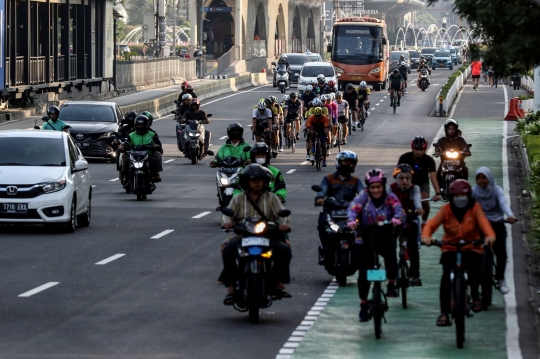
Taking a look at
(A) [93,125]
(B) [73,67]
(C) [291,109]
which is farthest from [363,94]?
(B) [73,67]

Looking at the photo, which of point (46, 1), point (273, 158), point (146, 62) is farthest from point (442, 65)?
point (273, 158)

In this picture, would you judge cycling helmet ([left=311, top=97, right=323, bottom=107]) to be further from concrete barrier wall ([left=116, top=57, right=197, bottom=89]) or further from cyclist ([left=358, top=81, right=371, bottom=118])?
concrete barrier wall ([left=116, top=57, right=197, bottom=89])

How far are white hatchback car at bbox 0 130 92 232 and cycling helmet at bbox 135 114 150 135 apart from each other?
3.77 m

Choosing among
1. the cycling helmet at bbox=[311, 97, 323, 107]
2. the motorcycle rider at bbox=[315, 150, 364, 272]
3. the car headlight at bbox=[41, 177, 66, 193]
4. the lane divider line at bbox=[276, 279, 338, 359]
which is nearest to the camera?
the lane divider line at bbox=[276, 279, 338, 359]

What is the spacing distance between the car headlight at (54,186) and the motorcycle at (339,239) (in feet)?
19.2

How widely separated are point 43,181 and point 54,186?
0.18 meters

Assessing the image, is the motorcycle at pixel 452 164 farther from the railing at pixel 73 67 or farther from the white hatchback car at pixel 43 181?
the railing at pixel 73 67

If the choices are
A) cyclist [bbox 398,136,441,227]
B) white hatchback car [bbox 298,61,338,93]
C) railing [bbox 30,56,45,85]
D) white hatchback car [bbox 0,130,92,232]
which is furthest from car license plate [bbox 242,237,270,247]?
white hatchback car [bbox 298,61,338,93]

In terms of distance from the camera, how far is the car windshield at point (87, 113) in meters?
34.7

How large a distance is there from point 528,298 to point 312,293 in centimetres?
233

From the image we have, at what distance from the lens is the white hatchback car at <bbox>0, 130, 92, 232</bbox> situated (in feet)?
63.5

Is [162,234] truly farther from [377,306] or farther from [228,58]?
[228,58]

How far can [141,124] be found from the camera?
981 inches

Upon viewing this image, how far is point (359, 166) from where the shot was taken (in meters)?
33.2
